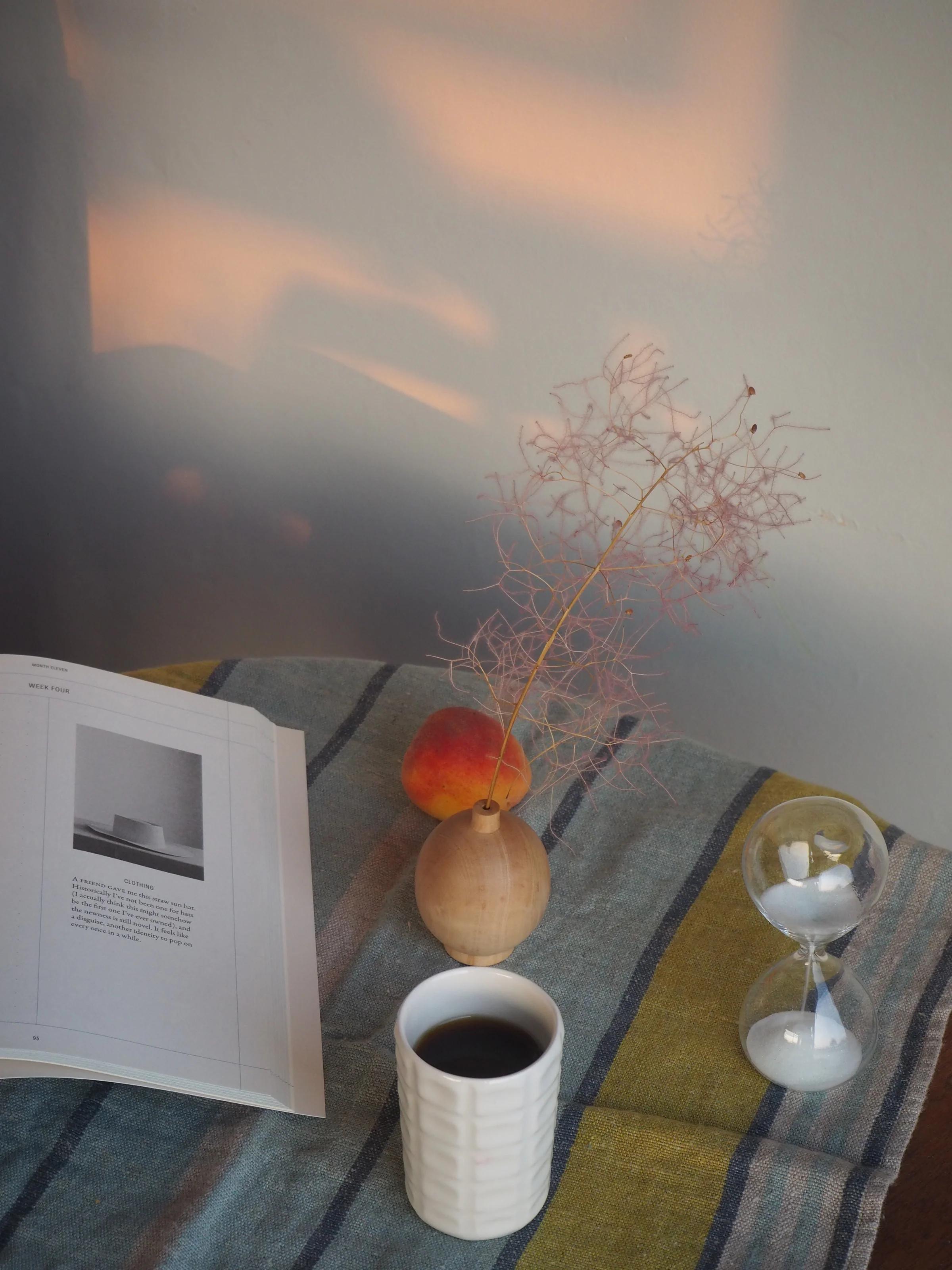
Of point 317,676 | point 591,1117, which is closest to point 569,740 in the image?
point 317,676

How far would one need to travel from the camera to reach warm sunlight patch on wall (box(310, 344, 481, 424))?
1101mm

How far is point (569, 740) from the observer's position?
30.7 inches

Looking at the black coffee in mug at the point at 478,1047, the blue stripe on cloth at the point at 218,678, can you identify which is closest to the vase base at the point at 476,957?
the black coffee in mug at the point at 478,1047

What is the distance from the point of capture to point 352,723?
792 millimetres

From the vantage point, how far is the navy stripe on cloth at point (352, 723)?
752 mm

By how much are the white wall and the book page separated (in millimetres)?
503

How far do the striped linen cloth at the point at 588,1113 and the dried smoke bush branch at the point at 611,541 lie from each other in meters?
0.08

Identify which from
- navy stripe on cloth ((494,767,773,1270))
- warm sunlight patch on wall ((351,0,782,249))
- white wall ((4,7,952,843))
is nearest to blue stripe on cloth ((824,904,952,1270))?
navy stripe on cloth ((494,767,773,1270))

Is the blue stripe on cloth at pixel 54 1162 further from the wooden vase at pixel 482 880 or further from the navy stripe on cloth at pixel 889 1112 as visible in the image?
the navy stripe on cloth at pixel 889 1112

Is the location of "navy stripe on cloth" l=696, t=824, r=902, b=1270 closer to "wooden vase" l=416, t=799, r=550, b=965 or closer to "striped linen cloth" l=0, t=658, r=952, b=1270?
"striped linen cloth" l=0, t=658, r=952, b=1270

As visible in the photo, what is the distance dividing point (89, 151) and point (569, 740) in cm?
80

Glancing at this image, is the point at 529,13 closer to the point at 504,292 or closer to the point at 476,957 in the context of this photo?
the point at 504,292

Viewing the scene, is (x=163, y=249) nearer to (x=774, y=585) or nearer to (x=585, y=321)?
(x=585, y=321)

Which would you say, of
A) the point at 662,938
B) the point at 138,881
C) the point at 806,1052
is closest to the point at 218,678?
the point at 138,881
